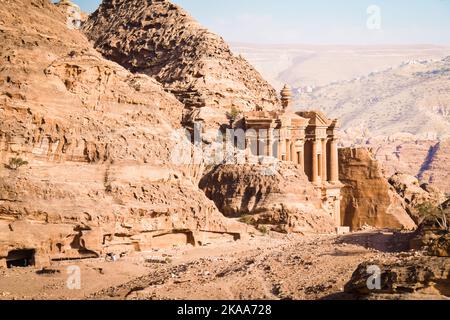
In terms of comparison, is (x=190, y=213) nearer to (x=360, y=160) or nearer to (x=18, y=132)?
(x=18, y=132)

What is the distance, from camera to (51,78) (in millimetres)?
29750

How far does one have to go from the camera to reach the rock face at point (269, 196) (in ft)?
126

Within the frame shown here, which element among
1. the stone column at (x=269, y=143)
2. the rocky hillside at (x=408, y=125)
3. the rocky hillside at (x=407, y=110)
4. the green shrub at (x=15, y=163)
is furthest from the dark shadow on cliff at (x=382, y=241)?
the rocky hillside at (x=407, y=110)

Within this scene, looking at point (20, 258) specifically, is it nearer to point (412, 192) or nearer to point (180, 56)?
point (180, 56)

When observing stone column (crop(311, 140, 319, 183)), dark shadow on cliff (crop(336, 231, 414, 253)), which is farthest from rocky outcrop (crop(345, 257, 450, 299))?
Result: stone column (crop(311, 140, 319, 183))

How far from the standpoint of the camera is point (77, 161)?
28938 millimetres

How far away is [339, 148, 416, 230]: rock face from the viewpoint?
55781 millimetres

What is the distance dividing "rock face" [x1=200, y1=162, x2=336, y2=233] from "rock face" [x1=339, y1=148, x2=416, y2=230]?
15252mm

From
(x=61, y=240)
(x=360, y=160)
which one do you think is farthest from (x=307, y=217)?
(x=360, y=160)

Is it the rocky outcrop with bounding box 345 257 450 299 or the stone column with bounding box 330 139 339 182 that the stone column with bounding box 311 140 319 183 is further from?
the rocky outcrop with bounding box 345 257 450 299

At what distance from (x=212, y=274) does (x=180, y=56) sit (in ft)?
→ 116

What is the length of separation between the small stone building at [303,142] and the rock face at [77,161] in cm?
1341

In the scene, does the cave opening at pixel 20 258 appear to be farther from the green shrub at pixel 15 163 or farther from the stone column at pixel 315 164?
the stone column at pixel 315 164

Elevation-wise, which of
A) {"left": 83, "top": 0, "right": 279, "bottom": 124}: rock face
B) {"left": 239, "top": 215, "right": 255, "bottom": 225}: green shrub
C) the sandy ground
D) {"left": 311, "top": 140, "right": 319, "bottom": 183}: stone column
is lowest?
the sandy ground
